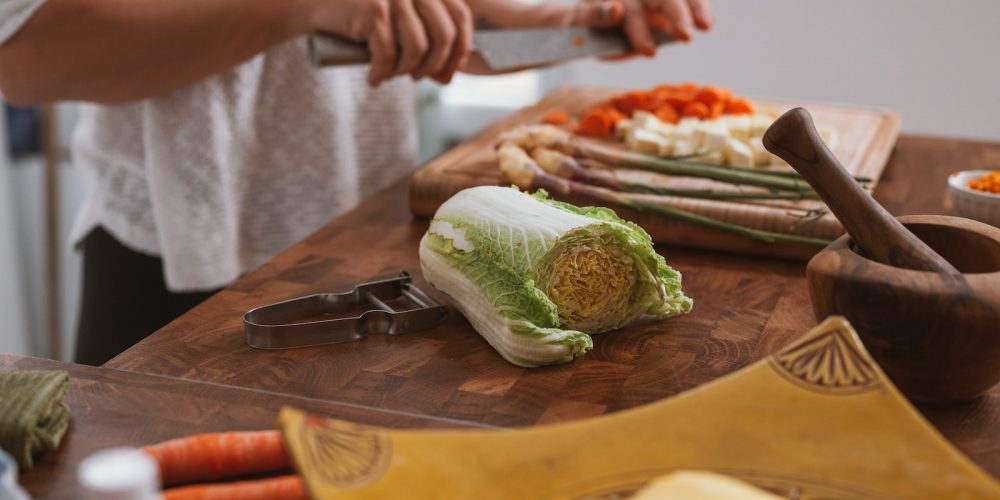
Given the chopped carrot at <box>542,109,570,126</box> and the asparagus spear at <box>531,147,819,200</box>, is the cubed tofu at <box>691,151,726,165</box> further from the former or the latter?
the chopped carrot at <box>542,109,570,126</box>

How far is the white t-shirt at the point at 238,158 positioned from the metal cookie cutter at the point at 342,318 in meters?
0.71

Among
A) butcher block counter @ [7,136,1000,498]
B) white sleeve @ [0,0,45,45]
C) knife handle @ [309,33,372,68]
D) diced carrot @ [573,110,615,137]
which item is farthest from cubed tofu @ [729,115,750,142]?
white sleeve @ [0,0,45,45]

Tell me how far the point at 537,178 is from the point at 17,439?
2.89 feet

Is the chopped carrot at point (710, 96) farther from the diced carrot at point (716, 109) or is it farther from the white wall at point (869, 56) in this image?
the white wall at point (869, 56)

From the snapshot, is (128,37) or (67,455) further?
(128,37)

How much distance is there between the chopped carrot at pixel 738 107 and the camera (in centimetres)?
A: 188

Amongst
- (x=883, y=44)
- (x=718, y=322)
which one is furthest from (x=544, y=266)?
(x=883, y=44)

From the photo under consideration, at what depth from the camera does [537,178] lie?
1.52 m

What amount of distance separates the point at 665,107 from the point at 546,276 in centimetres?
90

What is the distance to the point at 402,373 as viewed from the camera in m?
1.02

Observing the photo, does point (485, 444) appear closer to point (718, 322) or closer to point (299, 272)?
point (718, 322)

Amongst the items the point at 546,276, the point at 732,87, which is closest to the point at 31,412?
the point at 546,276

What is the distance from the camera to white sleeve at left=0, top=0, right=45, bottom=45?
1455mm

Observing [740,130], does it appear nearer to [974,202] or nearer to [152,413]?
[974,202]
